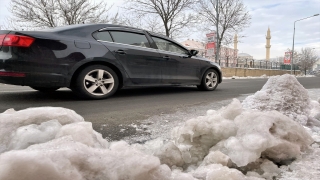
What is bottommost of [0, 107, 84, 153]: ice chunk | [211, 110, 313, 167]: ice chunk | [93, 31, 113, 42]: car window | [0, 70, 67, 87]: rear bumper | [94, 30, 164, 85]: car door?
[211, 110, 313, 167]: ice chunk

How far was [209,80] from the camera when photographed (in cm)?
574

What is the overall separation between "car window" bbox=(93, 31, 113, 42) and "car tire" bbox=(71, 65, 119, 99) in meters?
0.49

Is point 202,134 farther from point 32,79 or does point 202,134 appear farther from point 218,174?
point 32,79

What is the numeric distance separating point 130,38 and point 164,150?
3.28 m

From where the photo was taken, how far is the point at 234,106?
187cm

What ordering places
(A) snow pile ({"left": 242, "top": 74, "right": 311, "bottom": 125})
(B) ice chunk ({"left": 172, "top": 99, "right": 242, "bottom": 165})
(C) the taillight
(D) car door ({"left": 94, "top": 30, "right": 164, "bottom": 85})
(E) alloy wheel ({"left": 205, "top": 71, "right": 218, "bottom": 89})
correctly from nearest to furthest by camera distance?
(B) ice chunk ({"left": 172, "top": 99, "right": 242, "bottom": 165}), (A) snow pile ({"left": 242, "top": 74, "right": 311, "bottom": 125}), (C) the taillight, (D) car door ({"left": 94, "top": 30, "right": 164, "bottom": 85}), (E) alloy wheel ({"left": 205, "top": 71, "right": 218, "bottom": 89})

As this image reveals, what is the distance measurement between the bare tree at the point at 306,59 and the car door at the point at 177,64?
58216 mm

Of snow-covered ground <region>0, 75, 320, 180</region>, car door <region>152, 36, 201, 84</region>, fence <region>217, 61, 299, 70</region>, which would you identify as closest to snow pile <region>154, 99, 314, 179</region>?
snow-covered ground <region>0, 75, 320, 180</region>

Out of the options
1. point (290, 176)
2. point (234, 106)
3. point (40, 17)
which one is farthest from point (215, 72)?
point (40, 17)

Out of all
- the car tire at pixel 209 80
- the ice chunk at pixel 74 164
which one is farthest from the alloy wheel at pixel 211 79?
the ice chunk at pixel 74 164

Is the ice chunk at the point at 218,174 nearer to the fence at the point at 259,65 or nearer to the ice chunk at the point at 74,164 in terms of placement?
the ice chunk at the point at 74,164

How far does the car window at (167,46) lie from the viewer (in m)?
4.77

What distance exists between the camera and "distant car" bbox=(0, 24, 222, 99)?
3318 millimetres

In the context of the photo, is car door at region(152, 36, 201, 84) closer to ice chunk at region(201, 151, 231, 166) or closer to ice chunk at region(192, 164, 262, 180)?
ice chunk at region(201, 151, 231, 166)
